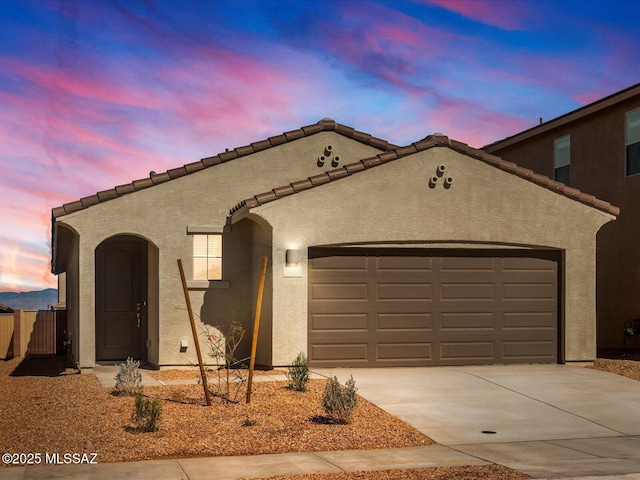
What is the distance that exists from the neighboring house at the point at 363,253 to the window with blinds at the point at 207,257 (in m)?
0.03

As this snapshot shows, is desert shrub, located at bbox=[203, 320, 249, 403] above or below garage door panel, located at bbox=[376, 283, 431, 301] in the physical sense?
below

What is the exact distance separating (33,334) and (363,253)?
11.1 m

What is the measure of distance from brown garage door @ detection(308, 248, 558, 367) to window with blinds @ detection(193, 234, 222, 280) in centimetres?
208

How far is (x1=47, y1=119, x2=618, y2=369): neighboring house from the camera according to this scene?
53.2 feet

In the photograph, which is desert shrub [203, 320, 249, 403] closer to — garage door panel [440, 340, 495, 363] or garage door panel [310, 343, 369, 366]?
garage door panel [310, 343, 369, 366]

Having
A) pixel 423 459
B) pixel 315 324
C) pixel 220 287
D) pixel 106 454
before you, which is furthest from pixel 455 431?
pixel 220 287

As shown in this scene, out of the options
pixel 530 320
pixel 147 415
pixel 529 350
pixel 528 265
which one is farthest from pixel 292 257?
pixel 147 415

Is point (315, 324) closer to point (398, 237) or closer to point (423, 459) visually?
point (398, 237)

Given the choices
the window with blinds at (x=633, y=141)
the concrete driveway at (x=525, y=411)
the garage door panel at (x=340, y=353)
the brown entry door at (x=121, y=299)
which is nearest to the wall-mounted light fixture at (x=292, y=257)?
the garage door panel at (x=340, y=353)

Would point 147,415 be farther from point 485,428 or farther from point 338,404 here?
point 485,428

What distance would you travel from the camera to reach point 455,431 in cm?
1095

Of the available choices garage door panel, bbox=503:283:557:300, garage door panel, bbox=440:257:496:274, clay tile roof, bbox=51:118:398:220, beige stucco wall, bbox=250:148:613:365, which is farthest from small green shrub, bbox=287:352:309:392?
garage door panel, bbox=503:283:557:300

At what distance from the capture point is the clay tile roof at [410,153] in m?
16.0

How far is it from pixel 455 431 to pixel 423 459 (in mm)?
1767
